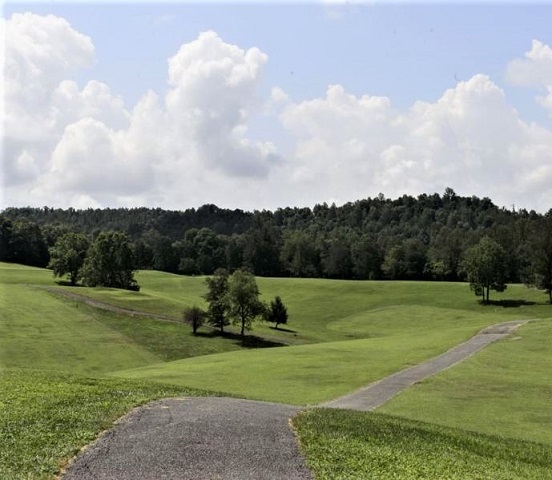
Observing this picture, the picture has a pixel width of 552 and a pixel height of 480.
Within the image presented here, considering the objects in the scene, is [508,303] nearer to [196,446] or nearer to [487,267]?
[487,267]

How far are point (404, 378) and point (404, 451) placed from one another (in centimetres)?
2480

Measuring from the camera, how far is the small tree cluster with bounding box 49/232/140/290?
13425cm

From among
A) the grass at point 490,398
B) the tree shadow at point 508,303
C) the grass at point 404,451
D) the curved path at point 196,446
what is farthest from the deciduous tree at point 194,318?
the curved path at point 196,446

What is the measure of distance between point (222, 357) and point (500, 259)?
74.3 m

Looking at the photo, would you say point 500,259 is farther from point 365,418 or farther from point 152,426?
point 152,426

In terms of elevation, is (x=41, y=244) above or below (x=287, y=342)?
above

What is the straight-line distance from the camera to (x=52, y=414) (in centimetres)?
1941

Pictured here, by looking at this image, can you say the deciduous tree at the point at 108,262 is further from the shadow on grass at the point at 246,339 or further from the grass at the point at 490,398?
the grass at the point at 490,398

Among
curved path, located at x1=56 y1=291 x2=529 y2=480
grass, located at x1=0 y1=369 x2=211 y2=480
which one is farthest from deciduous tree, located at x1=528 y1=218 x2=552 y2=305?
curved path, located at x1=56 y1=291 x2=529 y2=480

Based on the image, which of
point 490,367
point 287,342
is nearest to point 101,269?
point 287,342

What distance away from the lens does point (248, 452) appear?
632 inches

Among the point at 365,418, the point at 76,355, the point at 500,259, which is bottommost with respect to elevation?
the point at 76,355

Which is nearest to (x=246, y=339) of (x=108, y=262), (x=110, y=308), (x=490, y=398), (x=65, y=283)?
(x=110, y=308)

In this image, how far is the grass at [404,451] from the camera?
52.4ft
